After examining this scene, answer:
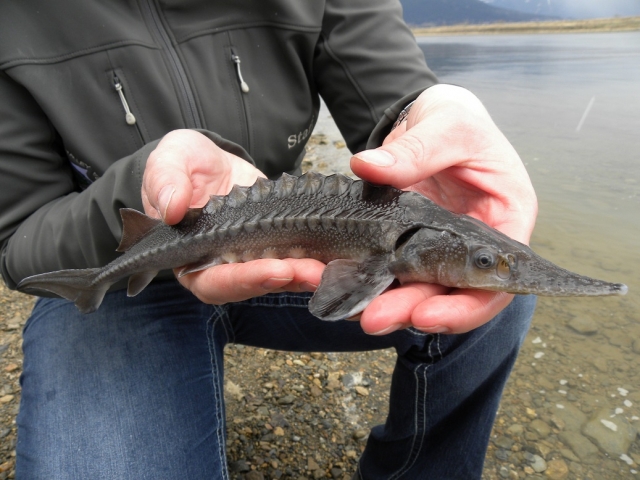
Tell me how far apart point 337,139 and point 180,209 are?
700cm

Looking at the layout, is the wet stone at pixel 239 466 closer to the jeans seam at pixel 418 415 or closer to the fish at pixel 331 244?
the jeans seam at pixel 418 415

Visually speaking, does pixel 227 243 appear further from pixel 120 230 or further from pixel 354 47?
pixel 354 47

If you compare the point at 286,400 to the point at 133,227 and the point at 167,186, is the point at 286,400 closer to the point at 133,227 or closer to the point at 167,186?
the point at 133,227

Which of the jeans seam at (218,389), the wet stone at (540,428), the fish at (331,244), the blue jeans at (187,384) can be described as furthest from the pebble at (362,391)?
the fish at (331,244)

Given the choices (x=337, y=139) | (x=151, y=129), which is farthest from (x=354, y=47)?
(x=337, y=139)

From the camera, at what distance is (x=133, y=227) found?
1.81 meters

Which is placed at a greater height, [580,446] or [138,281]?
[138,281]

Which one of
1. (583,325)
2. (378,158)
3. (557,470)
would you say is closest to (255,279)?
(378,158)

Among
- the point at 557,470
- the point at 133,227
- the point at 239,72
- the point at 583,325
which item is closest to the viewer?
the point at 133,227

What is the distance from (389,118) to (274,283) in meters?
0.98

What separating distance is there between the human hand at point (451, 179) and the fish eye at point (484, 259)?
0.30 feet

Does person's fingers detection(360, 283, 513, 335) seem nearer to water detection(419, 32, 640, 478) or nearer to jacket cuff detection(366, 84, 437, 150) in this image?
jacket cuff detection(366, 84, 437, 150)

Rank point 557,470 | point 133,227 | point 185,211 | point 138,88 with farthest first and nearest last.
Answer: point 557,470 < point 138,88 < point 133,227 < point 185,211

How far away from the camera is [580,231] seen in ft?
16.0
